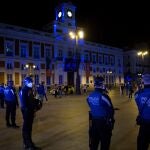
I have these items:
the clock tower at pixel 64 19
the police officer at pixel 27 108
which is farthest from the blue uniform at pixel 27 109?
the clock tower at pixel 64 19

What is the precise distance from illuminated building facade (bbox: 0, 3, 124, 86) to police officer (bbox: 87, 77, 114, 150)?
37219mm

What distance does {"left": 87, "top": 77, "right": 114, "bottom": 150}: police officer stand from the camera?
591 cm

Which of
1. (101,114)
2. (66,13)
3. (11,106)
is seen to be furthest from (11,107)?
(66,13)

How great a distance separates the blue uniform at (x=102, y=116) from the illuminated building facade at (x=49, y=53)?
37236mm

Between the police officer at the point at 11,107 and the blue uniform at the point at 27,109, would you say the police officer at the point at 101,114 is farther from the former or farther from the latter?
the police officer at the point at 11,107

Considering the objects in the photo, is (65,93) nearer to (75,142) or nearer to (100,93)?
(75,142)

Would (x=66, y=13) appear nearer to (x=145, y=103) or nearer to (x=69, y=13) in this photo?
(x=69, y=13)

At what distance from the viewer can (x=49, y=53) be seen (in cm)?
5553

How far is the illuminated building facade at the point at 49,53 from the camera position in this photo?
47750 millimetres

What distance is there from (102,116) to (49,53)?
50044 millimetres

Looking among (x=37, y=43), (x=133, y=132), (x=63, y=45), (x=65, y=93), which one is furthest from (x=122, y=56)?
(x=133, y=132)

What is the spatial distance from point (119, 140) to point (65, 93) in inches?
1087

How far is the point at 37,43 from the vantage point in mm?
53156

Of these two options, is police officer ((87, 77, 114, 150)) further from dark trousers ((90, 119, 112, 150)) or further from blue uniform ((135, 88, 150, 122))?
blue uniform ((135, 88, 150, 122))
